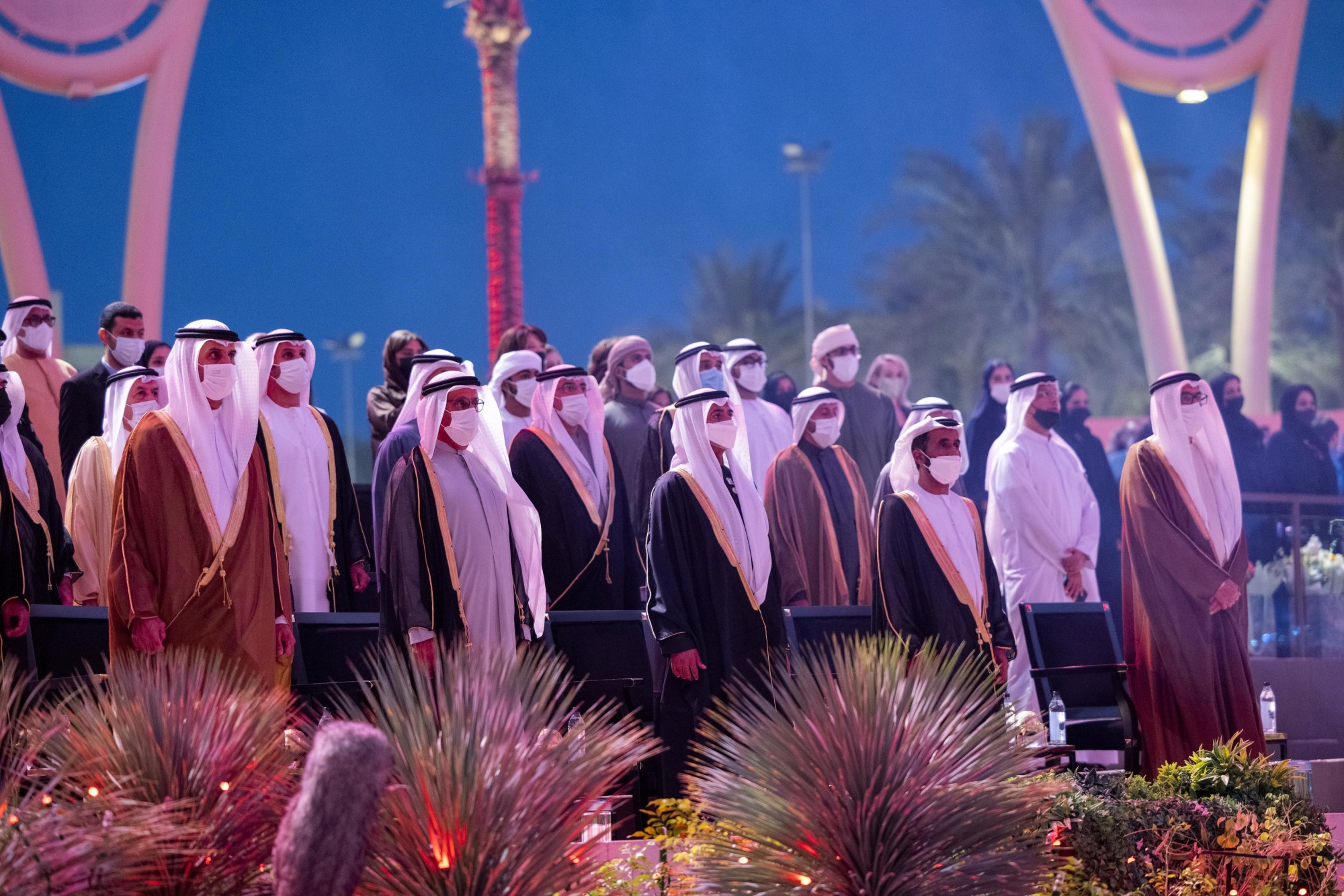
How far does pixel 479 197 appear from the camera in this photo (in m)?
26.9

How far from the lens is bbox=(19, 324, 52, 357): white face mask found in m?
7.48

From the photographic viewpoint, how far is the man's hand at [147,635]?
16.0ft

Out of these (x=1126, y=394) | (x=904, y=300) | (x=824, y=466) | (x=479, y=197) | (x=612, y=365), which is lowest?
(x=824, y=466)

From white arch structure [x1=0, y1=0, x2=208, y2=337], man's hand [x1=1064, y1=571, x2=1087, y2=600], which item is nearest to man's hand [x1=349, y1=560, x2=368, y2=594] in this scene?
man's hand [x1=1064, y1=571, x2=1087, y2=600]

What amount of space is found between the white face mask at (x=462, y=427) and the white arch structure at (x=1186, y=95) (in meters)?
13.6

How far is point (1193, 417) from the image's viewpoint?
6750 mm

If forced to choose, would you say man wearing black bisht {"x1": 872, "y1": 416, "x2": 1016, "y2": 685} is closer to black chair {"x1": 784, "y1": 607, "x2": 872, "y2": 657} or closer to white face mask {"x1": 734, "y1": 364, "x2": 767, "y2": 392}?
black chair {"x1": 784, "y1": 607, "x2": 872, "y2": 657}

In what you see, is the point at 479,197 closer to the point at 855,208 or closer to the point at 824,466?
the point at 855,208

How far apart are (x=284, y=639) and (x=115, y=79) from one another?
1132cm

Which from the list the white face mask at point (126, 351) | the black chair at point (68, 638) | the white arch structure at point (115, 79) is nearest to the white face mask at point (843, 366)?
the white face mask at point (126, 351)

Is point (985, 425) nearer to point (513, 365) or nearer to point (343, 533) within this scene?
point (513, 365)

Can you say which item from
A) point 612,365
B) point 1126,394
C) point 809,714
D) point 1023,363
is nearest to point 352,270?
point 1023,363

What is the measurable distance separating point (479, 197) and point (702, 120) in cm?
422

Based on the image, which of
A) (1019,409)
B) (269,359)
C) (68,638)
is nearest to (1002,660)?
(1019,409)
